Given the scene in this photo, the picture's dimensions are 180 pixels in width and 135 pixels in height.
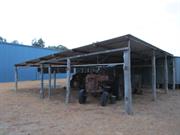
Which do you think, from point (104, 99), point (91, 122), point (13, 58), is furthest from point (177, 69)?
point (13, 58)

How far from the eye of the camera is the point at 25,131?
454 cm

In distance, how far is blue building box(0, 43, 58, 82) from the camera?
2147 cm

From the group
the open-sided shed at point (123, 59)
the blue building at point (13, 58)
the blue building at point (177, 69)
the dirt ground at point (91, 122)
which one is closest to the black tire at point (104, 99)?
the dirt ground at point (91, 122)

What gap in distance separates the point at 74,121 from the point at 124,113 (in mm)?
1679

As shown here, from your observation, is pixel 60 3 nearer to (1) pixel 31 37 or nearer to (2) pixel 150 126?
(2) pixel 150 126

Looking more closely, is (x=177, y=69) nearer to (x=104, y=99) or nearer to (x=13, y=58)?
(x=104, y=99)

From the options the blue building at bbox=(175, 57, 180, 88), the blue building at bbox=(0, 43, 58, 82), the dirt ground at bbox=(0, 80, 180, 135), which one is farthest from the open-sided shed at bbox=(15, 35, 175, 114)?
the blue building at bbox=(0, 43, 58, 82)

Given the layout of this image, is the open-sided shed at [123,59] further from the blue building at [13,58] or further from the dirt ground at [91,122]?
the blue building at [13,58]

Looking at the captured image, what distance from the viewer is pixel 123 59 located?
11.7 m

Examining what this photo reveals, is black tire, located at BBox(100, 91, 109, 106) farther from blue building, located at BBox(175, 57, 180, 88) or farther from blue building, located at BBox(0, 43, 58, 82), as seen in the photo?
blue building, located at BBox(0, 43, 58, 82)

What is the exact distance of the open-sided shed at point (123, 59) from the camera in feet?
21.1

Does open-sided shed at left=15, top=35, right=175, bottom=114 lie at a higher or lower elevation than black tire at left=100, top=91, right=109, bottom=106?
higher

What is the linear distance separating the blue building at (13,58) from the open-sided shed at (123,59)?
32.7 ft

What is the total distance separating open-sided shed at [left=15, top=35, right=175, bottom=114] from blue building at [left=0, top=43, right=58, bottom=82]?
995cm
